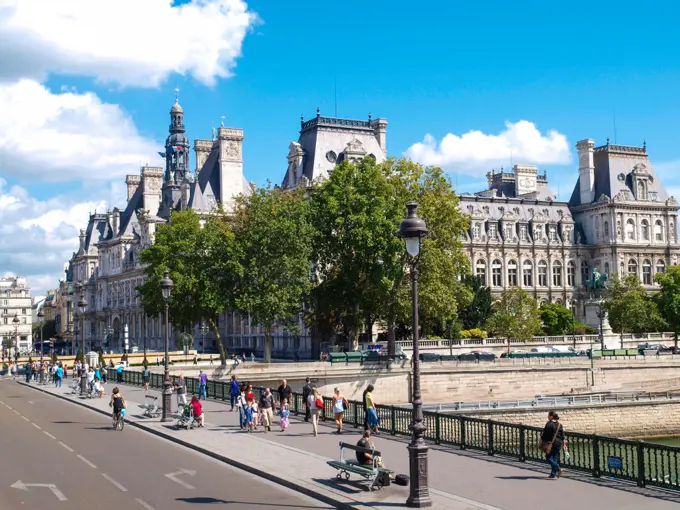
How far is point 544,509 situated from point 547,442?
3962mm

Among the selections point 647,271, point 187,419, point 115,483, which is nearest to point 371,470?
point 115,483

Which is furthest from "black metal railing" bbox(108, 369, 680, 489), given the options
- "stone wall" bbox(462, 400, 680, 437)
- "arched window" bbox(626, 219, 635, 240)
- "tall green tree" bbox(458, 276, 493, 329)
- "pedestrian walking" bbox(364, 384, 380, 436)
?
"arched window" bbox(626, 219, 635, 240)

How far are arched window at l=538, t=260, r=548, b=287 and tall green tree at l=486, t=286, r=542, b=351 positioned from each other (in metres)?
19.5

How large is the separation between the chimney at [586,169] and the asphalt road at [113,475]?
85272 mm

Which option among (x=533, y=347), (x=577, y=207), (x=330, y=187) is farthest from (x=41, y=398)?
(x=577, y=207)

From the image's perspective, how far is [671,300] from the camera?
8331cm

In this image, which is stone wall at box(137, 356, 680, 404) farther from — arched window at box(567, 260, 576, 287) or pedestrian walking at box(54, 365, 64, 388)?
arched window at box(567, 260, 576, 287)

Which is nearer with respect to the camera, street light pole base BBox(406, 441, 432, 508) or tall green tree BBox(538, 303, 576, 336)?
street light pole base BBox(406, 441, 432, 508)

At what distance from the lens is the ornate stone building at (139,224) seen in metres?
101

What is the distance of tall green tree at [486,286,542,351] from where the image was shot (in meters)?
80.2

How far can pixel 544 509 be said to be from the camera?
56.8ft

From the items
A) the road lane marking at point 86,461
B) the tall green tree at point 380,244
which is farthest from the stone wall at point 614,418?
the road lane marking at point 86,461

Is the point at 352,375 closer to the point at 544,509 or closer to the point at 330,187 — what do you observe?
the point at 330,187

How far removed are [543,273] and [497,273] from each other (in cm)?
609
